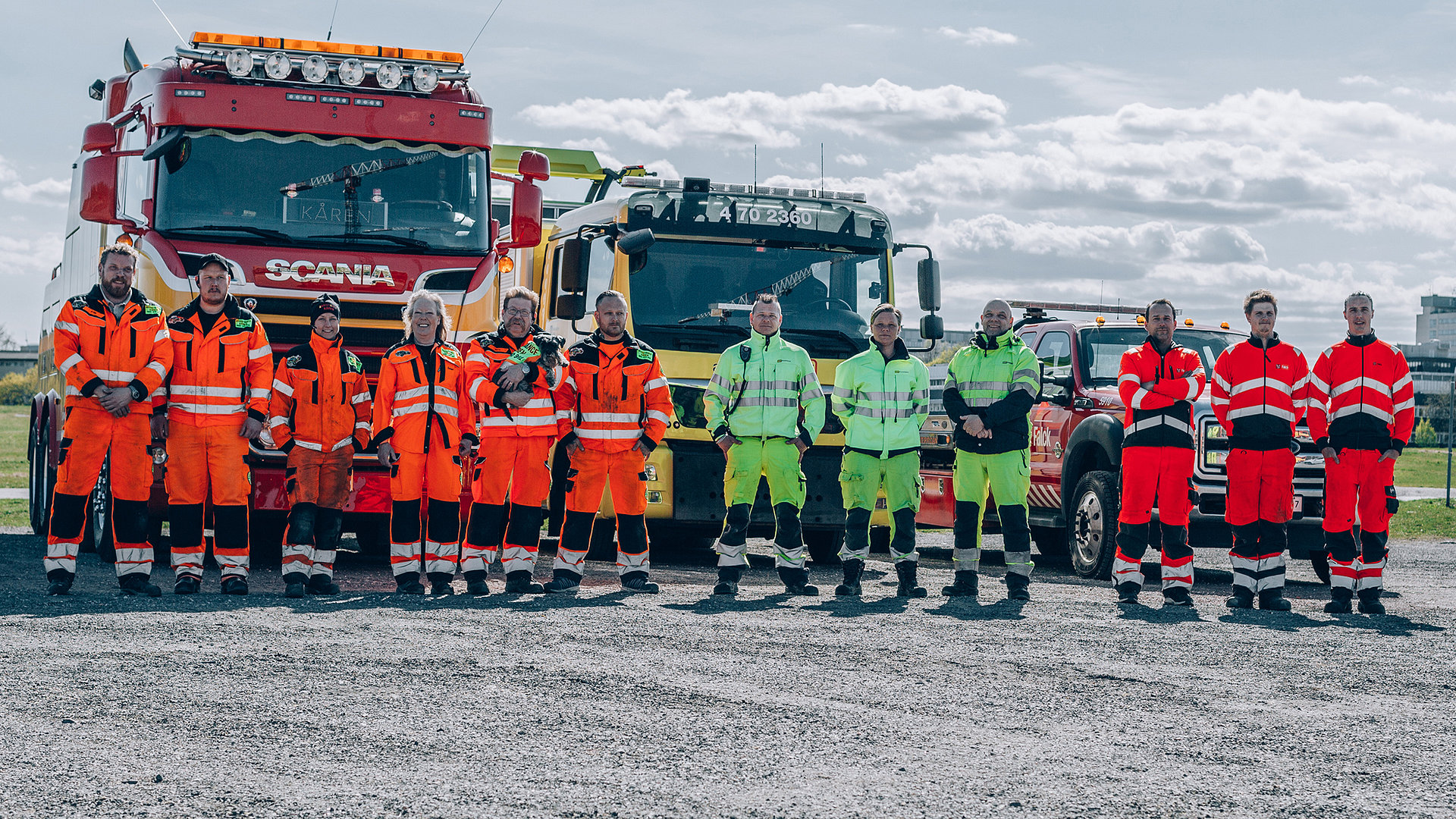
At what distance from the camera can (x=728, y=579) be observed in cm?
987

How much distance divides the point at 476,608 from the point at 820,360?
399 centimetres

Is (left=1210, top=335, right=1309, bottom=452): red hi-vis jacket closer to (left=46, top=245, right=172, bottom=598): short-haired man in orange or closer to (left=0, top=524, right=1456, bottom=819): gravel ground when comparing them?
(left=0, top=524, right=1456, bottom=819): gravel ground

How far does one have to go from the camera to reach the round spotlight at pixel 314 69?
35.3 feet

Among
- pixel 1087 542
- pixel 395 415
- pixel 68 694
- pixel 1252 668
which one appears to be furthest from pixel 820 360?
pixel 68 694

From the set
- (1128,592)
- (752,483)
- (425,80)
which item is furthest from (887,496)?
(425,80)

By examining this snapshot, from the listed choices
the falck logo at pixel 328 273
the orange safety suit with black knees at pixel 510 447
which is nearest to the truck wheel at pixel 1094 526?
the orange safety suit with black knees at pixel 510 447

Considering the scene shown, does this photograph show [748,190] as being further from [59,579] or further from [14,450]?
[14,450]

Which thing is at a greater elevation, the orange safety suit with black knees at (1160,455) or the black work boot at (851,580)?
the orange safety suit with black knees at (1160,455)

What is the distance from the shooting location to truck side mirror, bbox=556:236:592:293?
1160 centimetres

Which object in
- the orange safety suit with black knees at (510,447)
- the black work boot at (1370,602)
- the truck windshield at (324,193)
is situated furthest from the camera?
the truck windshield at (324,193)

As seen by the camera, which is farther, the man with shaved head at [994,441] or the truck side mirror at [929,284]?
the truck side mirror at [929,284]

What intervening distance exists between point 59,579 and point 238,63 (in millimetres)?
3840

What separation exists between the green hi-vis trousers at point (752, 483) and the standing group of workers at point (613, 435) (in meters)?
0.02

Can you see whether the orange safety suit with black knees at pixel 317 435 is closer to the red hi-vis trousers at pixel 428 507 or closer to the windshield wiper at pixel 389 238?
the red hi-vis trousers at pixel 428 507
